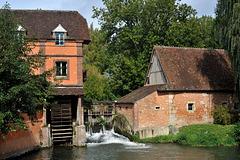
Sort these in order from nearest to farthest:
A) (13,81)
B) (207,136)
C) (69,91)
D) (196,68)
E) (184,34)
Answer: (13,81)
(207,136)
(69,91)
(196,68)
(184,34)

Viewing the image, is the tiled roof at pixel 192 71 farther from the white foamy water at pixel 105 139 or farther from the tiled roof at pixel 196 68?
the white foamy water at pixel 105 139

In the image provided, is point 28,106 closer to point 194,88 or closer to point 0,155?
point 0,155

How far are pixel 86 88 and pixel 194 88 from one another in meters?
13.6

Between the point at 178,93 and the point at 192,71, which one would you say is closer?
the point at 178,93

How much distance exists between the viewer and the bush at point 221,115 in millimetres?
23781

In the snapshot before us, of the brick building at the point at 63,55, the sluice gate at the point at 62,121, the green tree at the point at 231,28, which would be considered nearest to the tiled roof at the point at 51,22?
the brick building at the point at 63,55

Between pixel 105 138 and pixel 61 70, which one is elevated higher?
pixel 61 70

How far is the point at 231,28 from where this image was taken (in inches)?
797

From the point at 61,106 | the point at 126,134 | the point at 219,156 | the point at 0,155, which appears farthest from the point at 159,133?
the point at 0,155

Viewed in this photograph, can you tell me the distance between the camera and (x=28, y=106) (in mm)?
13820

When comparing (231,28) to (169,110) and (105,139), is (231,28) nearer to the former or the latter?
(169,110)

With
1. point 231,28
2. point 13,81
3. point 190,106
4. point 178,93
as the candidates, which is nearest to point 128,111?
point 178,93

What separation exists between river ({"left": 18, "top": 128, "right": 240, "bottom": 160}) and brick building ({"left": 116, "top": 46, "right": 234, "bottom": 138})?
3.03 meters

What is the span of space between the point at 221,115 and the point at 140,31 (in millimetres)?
14664
